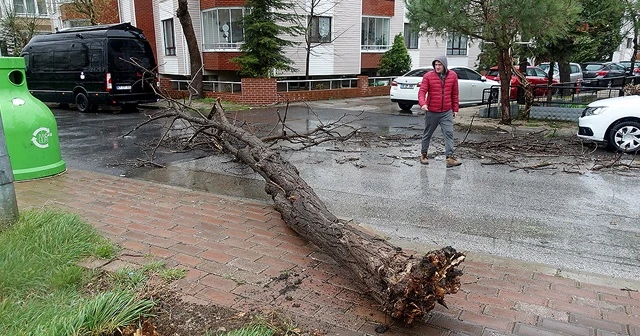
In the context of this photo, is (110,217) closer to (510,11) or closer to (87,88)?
(510,11)

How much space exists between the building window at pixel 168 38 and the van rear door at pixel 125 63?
913cm

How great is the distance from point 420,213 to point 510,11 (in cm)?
768

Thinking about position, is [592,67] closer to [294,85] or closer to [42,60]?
[294,85]

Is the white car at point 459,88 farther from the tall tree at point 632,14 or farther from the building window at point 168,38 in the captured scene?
the building window at point 168,38

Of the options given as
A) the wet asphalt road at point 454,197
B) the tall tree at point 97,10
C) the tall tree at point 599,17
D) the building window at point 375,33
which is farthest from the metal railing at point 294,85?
the wet asphalt road at point 454,197

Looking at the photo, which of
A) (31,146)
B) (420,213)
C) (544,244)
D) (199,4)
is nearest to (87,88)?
(199,4)

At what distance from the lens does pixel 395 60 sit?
2562cm

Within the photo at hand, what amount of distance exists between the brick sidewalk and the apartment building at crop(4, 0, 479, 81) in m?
16.9

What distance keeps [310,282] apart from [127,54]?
49.0 feet

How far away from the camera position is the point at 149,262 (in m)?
4.00

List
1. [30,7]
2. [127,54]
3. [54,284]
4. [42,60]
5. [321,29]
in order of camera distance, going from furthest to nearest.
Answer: [30,7] < [321,29] < [42,60] < [127,54] < [54,284]

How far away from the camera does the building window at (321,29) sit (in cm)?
2450

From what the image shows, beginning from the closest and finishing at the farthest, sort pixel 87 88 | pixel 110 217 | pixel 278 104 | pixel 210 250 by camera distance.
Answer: pixel 210 250
pixel 110 217
pixel 87 88
pixel 278 104

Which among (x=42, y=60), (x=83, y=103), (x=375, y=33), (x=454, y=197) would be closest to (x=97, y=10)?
(x=42, y=60)
